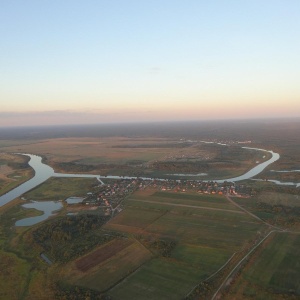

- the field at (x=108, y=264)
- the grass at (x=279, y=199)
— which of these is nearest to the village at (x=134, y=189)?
the grass at (x=279, y=199)

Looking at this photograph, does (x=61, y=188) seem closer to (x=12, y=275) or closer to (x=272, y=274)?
(x=12, y=275)

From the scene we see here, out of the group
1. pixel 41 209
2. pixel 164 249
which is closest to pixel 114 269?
pixel 164 249

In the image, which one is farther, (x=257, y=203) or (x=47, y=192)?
(x=47, y=192)

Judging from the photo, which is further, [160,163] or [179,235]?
[160,163]

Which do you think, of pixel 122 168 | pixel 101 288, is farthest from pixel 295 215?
pixel 122 168

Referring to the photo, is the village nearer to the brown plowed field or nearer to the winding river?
the winding river

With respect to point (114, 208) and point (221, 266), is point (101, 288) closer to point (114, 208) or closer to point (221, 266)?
point (221, 266)

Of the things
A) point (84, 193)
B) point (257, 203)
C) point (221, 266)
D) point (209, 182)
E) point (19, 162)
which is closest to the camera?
point (221, 266)
